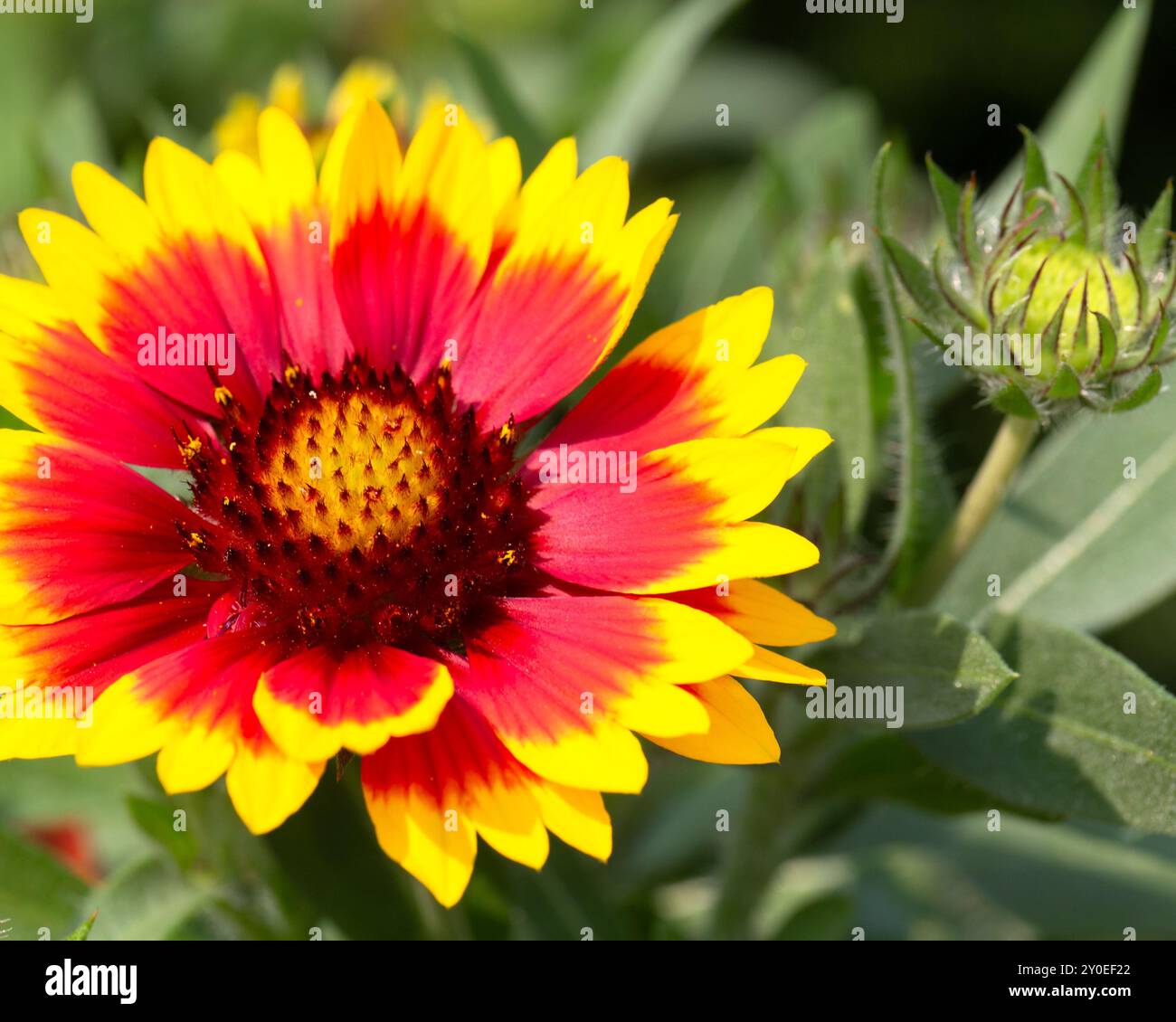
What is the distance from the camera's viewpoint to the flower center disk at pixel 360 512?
109 centimetres

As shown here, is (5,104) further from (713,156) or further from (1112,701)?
(1112,701)

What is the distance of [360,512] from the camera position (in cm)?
112

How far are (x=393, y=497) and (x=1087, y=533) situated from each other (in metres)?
0.81

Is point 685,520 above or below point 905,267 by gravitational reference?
below

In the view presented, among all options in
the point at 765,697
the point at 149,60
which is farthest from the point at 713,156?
the point at 765,697

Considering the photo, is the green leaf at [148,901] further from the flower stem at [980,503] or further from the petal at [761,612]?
the flower stem at [980,503]

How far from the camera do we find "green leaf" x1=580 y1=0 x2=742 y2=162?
1.88 meters

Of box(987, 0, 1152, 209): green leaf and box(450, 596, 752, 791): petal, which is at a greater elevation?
box(987, 0, 1152, 209): green leaf

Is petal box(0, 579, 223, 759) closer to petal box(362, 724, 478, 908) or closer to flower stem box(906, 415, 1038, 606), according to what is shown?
petal box(362, 724, 478, 908)

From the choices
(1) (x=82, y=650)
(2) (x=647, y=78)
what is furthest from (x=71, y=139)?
(1) (x=82, y=650)

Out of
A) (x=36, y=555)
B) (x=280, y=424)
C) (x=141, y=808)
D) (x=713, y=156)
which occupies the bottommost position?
(x=141, y=808)

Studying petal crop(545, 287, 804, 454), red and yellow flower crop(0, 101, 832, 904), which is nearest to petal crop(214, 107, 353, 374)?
red and yellow flower crop(0, 101, 832, 904)

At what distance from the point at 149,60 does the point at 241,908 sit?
5.73ft
